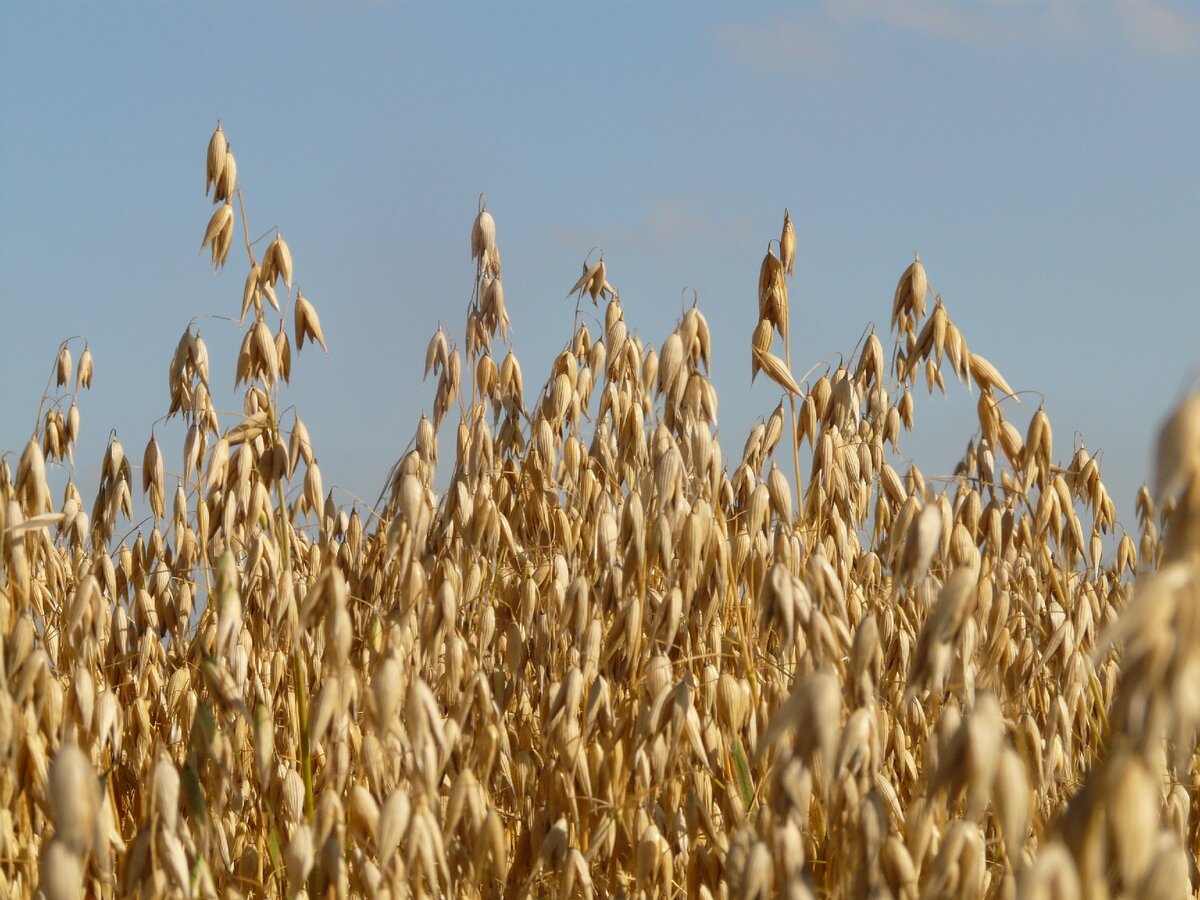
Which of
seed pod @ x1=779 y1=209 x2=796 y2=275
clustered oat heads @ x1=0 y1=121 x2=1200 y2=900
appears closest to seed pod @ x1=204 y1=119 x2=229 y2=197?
clustered oat heads @ x1=0 y1=121 x2=1200 y2=900

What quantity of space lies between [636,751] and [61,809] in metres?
0.71

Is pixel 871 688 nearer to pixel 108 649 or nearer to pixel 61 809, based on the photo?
pixel 61 809

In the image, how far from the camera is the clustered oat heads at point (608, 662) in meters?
1.06

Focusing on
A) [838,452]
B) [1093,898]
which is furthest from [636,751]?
[838,452]

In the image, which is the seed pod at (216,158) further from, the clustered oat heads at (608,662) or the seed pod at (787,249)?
the seed pod at (787,249)

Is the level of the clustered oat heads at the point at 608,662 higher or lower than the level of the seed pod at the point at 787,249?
lower

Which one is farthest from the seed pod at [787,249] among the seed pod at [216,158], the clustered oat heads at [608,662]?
the seed pod at [216,158]

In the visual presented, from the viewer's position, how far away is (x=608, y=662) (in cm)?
181

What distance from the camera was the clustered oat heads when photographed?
3.48 ft

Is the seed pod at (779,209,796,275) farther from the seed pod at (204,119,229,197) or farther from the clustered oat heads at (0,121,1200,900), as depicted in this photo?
the seed pod at (204,119,229,197)

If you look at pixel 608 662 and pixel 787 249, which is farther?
pixel 787 249

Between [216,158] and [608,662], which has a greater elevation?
[216,158]

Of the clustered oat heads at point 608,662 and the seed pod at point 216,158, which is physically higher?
the seed pod at point 216,158

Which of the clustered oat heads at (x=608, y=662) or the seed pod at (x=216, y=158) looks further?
the seed pod at (x=216, y=158)
